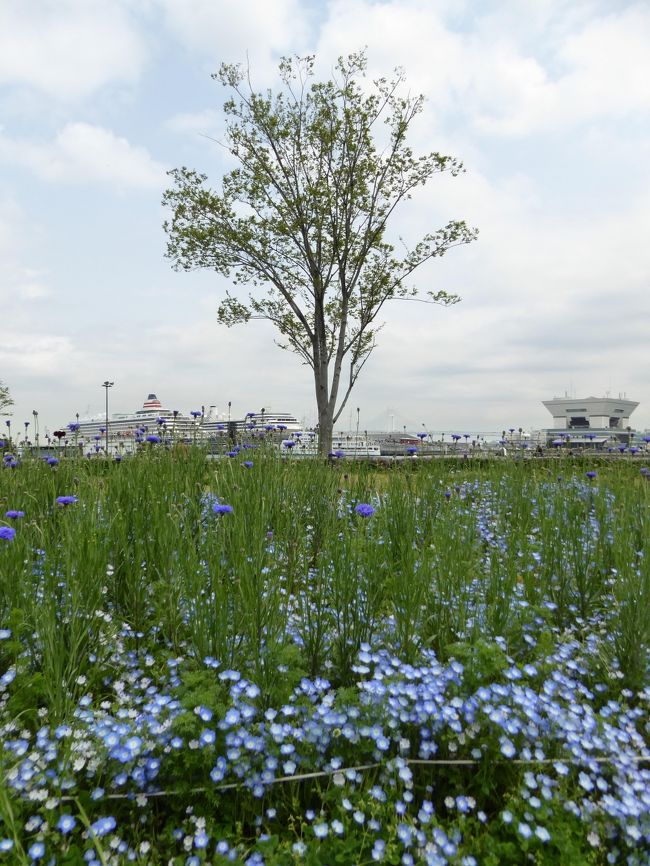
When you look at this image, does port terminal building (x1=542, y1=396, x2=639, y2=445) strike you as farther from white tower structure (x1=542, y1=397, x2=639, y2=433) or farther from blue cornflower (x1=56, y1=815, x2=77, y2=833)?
blue cornflower (x1=56, y1=815, x2=77, y2=833)

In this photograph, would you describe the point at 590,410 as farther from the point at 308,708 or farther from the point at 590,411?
the point at 308,708

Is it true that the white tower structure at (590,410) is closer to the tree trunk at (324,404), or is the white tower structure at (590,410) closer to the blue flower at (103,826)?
the tree trunk at (324,404)

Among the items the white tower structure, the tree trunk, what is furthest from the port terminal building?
the tree trunk

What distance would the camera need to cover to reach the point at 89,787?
2.13m

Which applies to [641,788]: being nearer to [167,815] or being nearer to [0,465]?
[167,815]

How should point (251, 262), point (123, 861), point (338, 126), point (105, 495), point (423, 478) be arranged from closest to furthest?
point (123, 861) < point (105, 495) < point (423, 478) < point (338, 126) < point (251, 262)

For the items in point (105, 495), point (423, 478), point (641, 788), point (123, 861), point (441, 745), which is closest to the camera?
point (123, 861)

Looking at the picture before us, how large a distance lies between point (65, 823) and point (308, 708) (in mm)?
950

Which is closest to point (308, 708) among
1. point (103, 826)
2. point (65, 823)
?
point (103, 826)

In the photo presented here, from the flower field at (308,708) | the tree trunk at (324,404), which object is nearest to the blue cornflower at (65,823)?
the flower field at (308,708)

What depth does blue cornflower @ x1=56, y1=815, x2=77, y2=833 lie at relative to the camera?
180cm

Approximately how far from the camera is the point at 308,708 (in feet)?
7.52

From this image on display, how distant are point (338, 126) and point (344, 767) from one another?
17316 mm

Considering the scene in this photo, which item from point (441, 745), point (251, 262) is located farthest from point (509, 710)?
point (251, 262)
